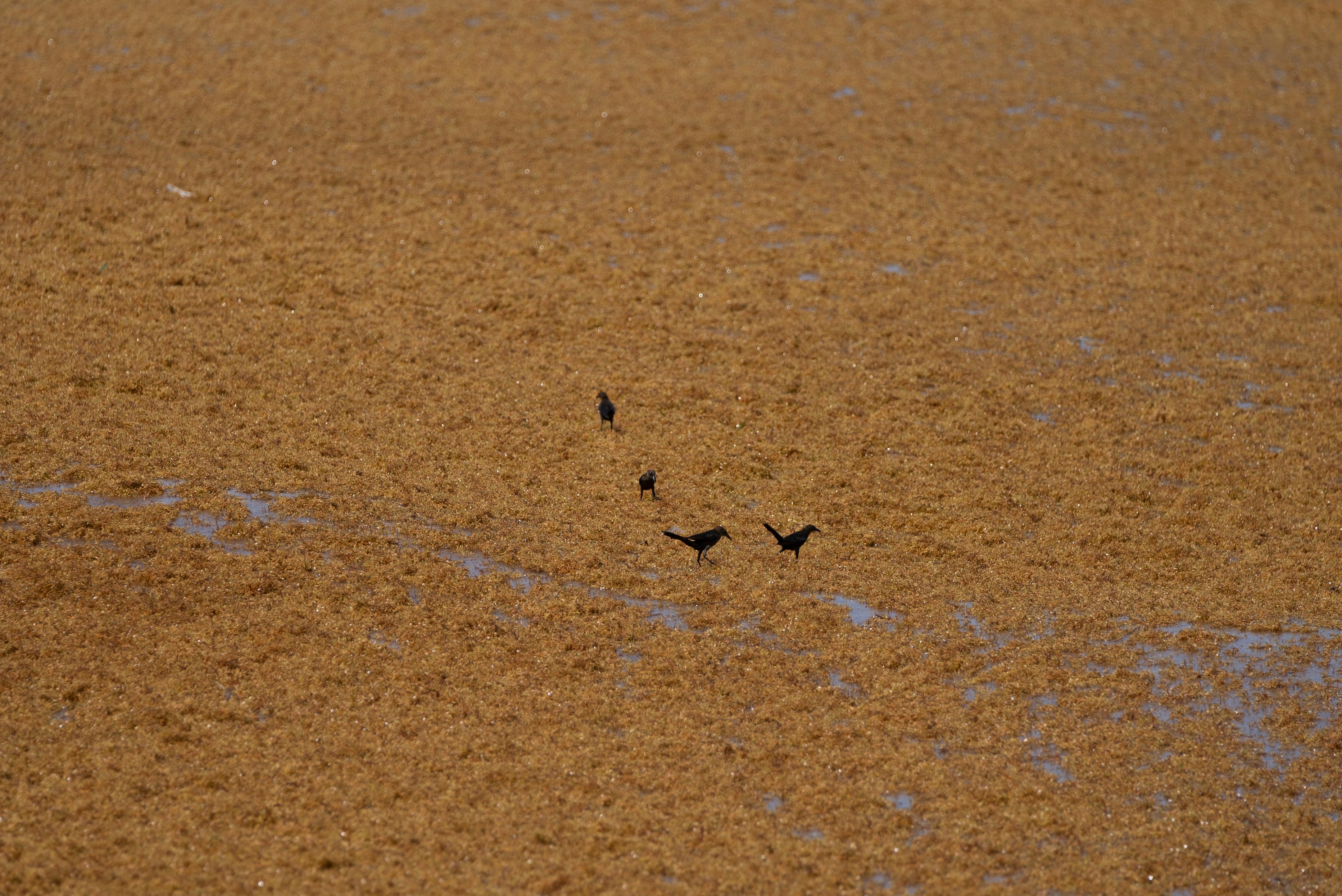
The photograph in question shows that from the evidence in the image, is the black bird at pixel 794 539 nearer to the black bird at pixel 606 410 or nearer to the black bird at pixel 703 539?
the black bird at pixel 703 539

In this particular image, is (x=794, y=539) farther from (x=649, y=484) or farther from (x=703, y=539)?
(x=649, y=484)

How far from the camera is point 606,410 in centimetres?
1326

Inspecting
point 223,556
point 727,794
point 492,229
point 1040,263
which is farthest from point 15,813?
point 1040,263

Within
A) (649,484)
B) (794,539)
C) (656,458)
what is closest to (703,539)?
(794,539)

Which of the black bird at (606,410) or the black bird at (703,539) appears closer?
the black bird at (703,539)

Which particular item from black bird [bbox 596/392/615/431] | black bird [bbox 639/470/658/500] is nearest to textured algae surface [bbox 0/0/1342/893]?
black bird [bbox 639/470/658/500]

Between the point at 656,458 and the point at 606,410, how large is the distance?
779mm

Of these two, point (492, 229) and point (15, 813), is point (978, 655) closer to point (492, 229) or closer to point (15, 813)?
point (15, 813)

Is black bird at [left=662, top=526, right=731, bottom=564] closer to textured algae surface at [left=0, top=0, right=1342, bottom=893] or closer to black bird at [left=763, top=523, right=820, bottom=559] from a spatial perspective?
textured algae surface at [left=0, top=0, right=1342, bottom=893]

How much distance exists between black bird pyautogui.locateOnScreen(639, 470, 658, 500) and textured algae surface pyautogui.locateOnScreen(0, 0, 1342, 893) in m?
0.11

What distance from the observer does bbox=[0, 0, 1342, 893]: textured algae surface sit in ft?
27.8

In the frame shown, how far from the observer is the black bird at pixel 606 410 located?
13.3 meters

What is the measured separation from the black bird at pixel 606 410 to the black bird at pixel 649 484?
1.05 metres

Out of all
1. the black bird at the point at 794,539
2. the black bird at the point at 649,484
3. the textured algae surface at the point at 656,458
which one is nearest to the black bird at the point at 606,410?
the textured algae surface at the point at 656,458
